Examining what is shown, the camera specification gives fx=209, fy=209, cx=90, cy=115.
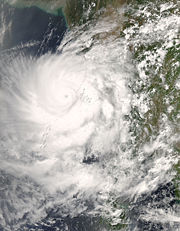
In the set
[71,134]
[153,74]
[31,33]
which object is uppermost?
[31,33]

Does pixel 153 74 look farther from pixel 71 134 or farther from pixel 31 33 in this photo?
pixel 31 33

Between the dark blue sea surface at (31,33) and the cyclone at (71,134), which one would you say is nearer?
the cyclone at (71,134)

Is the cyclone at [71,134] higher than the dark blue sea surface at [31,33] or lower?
lower

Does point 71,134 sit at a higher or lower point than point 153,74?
lower

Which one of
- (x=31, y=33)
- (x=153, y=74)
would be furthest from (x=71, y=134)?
(x=31, y=33)

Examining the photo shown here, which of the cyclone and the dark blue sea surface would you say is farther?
the dark blue sea surface

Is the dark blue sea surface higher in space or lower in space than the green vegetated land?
higher

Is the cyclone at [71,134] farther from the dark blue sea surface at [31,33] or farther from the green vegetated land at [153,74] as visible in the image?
the dark blue sea surface at [31,33]

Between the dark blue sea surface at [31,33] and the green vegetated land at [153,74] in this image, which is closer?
the green vegetated land at [153,74]

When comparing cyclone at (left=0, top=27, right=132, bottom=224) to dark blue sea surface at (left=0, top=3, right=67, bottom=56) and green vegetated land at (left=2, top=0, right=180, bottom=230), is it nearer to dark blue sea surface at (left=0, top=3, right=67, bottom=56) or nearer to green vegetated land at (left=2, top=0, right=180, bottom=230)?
green vegetated land at (left=2, top=0, right=180, bottom=230)

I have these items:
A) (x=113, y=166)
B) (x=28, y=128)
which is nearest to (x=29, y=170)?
(x=28, y=128)

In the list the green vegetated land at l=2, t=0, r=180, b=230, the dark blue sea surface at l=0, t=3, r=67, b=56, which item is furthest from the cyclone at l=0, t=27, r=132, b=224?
the dark blue sea surface at l=0, t=3, r=67, b=56

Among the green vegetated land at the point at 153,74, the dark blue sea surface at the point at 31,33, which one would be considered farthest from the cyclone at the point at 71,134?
the dark blue sea surface at the point at 31,33
